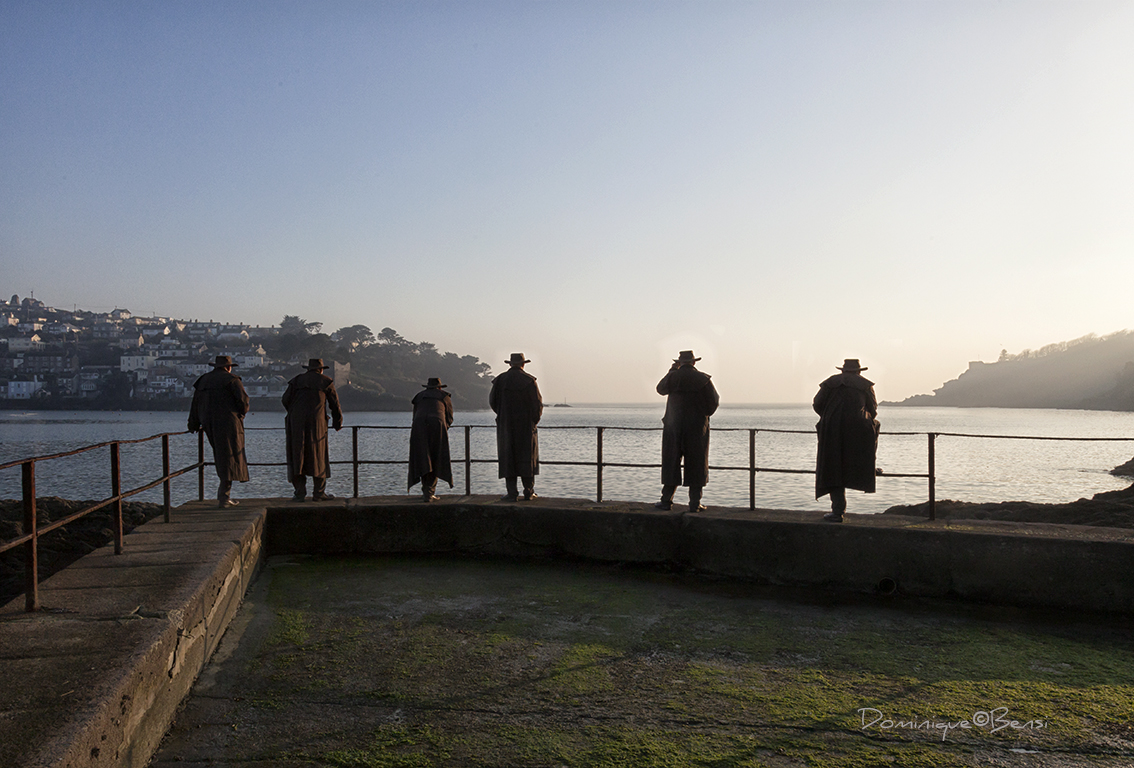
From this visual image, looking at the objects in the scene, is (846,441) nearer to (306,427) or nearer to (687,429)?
(687,429)

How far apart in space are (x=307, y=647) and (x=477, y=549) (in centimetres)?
287

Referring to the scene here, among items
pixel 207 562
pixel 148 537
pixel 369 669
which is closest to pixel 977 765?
pixel 369 669

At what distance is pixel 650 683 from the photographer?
3.82 m

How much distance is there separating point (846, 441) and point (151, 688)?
17.8 ft

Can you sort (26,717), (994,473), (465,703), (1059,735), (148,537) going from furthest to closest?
1. (994,473)
2. (148,537)
3. (465,703)
4. (1059,735)
5. (26,717)

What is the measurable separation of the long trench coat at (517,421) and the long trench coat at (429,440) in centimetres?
62

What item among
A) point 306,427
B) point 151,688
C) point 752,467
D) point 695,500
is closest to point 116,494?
point 151,688

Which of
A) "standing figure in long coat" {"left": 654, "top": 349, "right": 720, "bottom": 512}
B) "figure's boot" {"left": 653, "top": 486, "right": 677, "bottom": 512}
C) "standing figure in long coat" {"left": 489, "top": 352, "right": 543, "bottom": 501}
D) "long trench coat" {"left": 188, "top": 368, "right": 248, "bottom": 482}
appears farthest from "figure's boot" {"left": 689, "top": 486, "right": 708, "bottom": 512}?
"long trench coat" {"left": 188, "top": 368, "right": 248, "bottom": 482}

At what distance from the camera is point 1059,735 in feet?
10.4

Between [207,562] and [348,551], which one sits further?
[348,551]

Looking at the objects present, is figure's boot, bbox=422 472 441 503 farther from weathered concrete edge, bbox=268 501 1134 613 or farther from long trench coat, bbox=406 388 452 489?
weathered concrete edge, bbox=268 501 1134 613

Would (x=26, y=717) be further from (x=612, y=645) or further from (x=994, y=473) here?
(x=994, y=473)

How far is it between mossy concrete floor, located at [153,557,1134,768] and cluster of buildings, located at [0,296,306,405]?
126 m

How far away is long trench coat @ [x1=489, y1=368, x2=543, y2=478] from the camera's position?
770 centimetres
